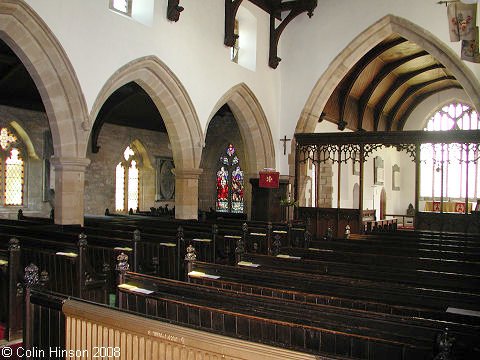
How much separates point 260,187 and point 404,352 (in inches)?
379

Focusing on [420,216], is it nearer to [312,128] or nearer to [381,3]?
[312,128]

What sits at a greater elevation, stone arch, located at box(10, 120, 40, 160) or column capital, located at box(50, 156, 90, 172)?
stone arch, located at box(10, 120, 40, 160)

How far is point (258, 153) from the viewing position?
42.2ft

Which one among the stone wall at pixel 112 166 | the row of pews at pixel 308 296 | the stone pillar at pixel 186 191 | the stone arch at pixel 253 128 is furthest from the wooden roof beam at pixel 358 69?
the row of pews at pixel 308 296

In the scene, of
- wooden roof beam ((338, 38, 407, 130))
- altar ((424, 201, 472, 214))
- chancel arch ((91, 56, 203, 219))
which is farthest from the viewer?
altar ((424, 201, 472, 214))

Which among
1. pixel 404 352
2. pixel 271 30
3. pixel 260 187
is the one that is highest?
pixel 271 30

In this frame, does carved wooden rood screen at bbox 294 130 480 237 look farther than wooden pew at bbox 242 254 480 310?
Yes

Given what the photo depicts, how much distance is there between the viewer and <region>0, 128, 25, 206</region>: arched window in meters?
11.5

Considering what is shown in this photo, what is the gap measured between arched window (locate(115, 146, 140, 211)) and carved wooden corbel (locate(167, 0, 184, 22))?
6.29 m

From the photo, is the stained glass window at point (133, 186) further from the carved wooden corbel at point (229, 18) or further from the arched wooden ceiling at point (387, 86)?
the arched wooden ceiling at point (387, 86)

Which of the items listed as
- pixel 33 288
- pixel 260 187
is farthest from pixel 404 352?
pixel 260 187

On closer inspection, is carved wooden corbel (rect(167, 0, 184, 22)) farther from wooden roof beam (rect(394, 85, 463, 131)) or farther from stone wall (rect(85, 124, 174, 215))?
wooden roof beam (rect(394, 85, 463, 131))

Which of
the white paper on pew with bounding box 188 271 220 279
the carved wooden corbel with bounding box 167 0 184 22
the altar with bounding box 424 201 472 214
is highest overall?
the carved wooden corbel with bounding box 167 0 184 22

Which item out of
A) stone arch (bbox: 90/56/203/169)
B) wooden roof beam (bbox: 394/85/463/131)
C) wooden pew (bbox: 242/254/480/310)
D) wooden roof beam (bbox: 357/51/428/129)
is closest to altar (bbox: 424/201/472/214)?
wooden roof beam (bbox: 394/85/463/131)
